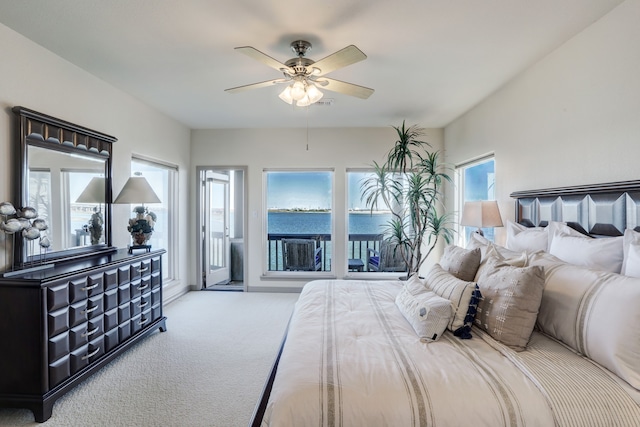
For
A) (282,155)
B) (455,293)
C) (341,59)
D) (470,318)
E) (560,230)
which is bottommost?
(470,318)

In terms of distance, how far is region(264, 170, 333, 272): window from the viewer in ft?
16.5

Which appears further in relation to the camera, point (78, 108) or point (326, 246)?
point (326, 246)

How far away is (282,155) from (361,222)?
1.69m

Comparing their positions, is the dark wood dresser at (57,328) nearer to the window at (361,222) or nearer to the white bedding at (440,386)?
the white bedding at (440,386)

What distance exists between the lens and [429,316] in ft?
5.25

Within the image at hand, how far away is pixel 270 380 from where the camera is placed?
1478 millimetres

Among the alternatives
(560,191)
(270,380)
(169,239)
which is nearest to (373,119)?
(560,191)

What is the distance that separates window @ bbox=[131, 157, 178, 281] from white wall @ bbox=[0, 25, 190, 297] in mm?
187

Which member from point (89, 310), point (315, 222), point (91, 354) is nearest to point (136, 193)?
point (89, 310)

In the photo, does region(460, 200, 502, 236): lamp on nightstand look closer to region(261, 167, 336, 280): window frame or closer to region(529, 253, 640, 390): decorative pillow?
region(529, 253, 640, 390): decorative pillow

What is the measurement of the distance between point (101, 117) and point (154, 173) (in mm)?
1244

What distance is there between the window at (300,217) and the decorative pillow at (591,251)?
3.33 meters

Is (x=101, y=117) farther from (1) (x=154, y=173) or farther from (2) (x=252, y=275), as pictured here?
(2) (x=252, y=275)

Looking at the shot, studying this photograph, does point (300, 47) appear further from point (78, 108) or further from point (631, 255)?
point (631, 255)
